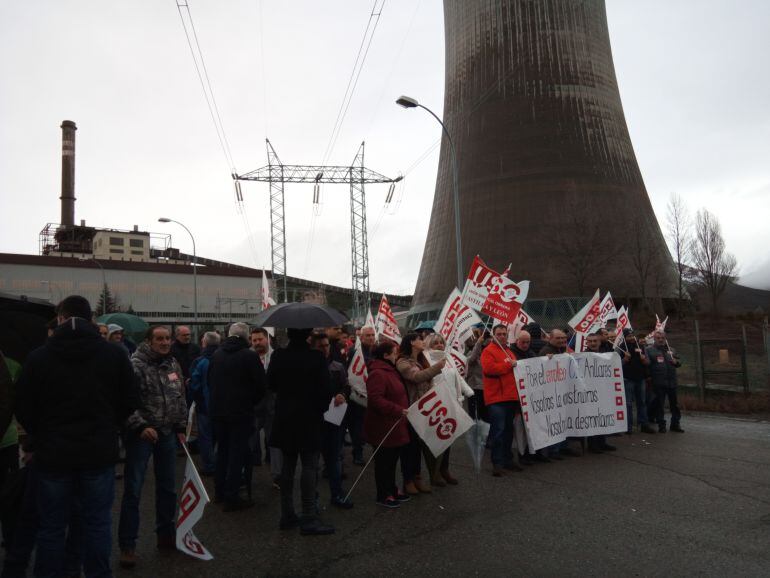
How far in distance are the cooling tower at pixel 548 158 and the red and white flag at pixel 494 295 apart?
1683 cm

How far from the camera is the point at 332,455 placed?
18.9 feet

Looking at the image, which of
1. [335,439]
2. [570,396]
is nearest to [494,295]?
[570,396]

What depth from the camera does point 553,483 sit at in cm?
621

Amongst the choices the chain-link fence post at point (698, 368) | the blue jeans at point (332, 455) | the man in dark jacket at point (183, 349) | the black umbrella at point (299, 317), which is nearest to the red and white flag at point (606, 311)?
the chain-link fence post at point (698, 368)

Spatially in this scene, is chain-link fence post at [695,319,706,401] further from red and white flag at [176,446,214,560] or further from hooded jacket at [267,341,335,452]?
red and white flag at [176,446,214,560]

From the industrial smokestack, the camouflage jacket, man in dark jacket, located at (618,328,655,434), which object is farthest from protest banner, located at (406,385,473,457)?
the industrial smokestack

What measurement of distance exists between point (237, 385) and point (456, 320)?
4009 mm

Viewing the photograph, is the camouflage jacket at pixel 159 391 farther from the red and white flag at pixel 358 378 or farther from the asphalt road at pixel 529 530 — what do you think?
the red and white flag at pixel 358 378

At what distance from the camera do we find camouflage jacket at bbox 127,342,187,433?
4453 millimetres

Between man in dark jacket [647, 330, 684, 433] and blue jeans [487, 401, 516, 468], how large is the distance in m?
3.40

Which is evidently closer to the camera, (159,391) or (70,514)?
(70,514)

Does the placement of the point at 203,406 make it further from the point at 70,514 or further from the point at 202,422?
the point at 70,514

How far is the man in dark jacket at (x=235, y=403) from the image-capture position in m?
5.38

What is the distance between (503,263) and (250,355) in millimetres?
21296
